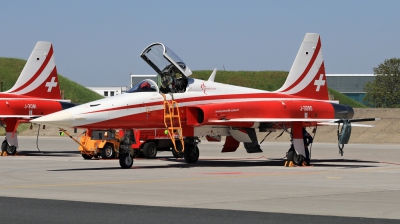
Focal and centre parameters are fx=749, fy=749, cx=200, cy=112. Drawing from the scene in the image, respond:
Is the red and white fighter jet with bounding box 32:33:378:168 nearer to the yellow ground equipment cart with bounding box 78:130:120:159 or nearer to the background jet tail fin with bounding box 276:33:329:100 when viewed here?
the background jet tail fin with bounding box 276:33:329:100

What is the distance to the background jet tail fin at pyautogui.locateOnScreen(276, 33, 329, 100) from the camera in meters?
27.3

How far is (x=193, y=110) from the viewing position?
2352 centimetres

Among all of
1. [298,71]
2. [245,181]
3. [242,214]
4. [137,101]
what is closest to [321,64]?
[298,71]

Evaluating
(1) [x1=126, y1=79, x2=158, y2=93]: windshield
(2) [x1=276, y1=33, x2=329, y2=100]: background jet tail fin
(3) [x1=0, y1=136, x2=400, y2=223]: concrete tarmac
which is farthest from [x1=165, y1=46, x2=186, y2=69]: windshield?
(2) [x1=276, y1=33, x2=329, y2=100]: background jet tail fin

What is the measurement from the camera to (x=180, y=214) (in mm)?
11242

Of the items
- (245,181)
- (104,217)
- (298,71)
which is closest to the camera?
(104,217)

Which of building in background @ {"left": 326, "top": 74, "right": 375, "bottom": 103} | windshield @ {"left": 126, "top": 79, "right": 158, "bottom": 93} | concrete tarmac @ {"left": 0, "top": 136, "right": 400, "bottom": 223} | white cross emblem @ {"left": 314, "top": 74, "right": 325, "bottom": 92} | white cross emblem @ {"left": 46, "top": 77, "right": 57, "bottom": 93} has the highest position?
building in background @ {"left": 326, "top": 74, "right": 375, "bottom": 103}

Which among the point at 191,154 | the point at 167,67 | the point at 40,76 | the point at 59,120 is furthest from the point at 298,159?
the point at 40,76

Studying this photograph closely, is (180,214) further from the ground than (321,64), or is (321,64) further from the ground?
(321,64)

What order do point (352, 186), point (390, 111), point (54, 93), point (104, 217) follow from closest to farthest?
point (104, 217), point (352, 186), point (54, 93), point (390, 111)

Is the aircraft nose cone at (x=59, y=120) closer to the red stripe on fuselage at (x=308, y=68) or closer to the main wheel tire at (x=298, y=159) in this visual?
the main wheel tire at (x=298, y=159)

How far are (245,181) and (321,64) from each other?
1160 centimetres

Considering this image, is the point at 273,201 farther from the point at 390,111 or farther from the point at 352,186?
the point at 390,111

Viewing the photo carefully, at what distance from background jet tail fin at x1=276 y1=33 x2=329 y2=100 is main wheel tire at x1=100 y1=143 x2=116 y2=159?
6721 millimetres
